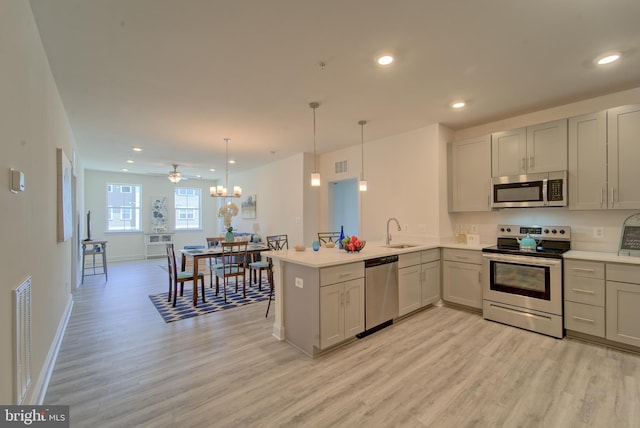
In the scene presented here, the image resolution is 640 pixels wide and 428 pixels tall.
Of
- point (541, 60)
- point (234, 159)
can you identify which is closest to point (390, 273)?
point (541, 60)

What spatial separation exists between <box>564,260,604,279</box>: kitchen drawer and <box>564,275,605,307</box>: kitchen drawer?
0.04m

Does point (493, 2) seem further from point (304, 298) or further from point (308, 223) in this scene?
point (308, 223)

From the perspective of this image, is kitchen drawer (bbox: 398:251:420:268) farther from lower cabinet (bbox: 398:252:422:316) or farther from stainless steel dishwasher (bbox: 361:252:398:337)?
stainless steel dishwasher (bbox: 361:252:398:337)

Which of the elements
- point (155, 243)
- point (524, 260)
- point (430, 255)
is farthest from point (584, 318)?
point (155, 243)

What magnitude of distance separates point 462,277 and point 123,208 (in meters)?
9.88

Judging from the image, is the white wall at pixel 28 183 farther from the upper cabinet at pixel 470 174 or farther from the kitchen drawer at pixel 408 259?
the upper cabinet at pixel 470 174

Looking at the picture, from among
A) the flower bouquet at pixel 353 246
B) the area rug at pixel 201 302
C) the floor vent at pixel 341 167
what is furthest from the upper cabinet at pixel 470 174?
the area rug at pixel 201 302

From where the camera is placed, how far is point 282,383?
231cm

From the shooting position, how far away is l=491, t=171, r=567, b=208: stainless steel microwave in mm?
3367

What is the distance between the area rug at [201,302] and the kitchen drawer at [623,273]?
4.36 m

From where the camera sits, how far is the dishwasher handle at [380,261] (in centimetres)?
316

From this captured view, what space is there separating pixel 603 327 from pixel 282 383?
3290 mm

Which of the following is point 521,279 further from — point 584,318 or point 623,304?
point 623,304

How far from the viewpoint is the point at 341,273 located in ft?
9.45
